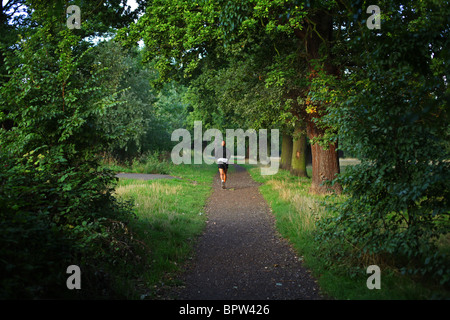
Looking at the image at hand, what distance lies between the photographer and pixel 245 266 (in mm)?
6293

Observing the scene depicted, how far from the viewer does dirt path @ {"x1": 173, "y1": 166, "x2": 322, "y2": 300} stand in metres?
5.11

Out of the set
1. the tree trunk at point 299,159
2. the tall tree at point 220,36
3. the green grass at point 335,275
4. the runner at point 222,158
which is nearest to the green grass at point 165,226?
the runner at point 222,158

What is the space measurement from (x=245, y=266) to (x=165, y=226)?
2.58 m

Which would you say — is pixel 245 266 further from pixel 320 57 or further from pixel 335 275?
pixel 320 57

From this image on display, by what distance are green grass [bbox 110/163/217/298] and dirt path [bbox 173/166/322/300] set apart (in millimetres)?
316

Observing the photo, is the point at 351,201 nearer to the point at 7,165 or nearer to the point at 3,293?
the point at 3,293

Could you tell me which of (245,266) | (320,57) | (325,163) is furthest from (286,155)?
(245,266)

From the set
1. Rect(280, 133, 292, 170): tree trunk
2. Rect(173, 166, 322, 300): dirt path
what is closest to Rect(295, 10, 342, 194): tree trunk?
Result: Rect(173, 166, 322, 300): dirt path

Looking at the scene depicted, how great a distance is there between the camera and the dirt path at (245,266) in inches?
201

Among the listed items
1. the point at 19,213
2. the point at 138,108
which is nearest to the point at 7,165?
the point at 19,213

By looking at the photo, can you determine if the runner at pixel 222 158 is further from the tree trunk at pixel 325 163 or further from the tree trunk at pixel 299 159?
the tree trunk at pixel 299 159

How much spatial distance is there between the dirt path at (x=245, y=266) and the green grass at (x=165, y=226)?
316 mm

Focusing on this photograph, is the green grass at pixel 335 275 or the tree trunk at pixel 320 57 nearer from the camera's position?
the green grass at pixel 335 275
